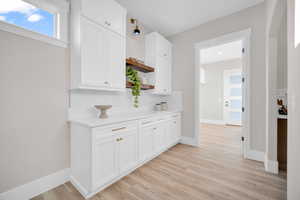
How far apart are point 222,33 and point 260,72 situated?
1.15 metres

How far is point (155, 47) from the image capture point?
116 inches

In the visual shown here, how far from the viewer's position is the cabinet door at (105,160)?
4.88 ft

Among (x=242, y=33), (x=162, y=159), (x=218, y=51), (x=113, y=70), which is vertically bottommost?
(x=162, y=159)

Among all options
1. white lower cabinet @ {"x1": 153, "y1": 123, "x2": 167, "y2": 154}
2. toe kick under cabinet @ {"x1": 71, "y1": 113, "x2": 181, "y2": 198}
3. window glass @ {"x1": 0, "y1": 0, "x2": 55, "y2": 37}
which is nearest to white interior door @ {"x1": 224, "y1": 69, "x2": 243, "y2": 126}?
white lower cabinet @ {"x1": 153, "y1": 123, "x2": 167, "y2": 154}

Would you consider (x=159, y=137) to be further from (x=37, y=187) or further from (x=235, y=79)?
(x=235, y=79)

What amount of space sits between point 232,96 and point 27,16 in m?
6.87

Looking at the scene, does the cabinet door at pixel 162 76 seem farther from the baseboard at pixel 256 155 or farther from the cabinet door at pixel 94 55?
the baseboard at pixel 256 155

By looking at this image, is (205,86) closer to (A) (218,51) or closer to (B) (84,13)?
(A) (218,51)

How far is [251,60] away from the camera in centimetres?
247

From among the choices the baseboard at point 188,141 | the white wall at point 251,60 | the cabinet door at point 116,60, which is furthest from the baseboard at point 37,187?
the white wall at point 251,60

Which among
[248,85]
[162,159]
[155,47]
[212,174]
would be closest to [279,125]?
[248,85]

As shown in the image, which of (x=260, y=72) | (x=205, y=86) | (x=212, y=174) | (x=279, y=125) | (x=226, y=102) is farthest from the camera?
(x=205, y=86)

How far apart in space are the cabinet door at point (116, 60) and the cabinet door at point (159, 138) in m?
1.10

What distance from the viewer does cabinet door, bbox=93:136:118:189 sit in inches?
58.5
